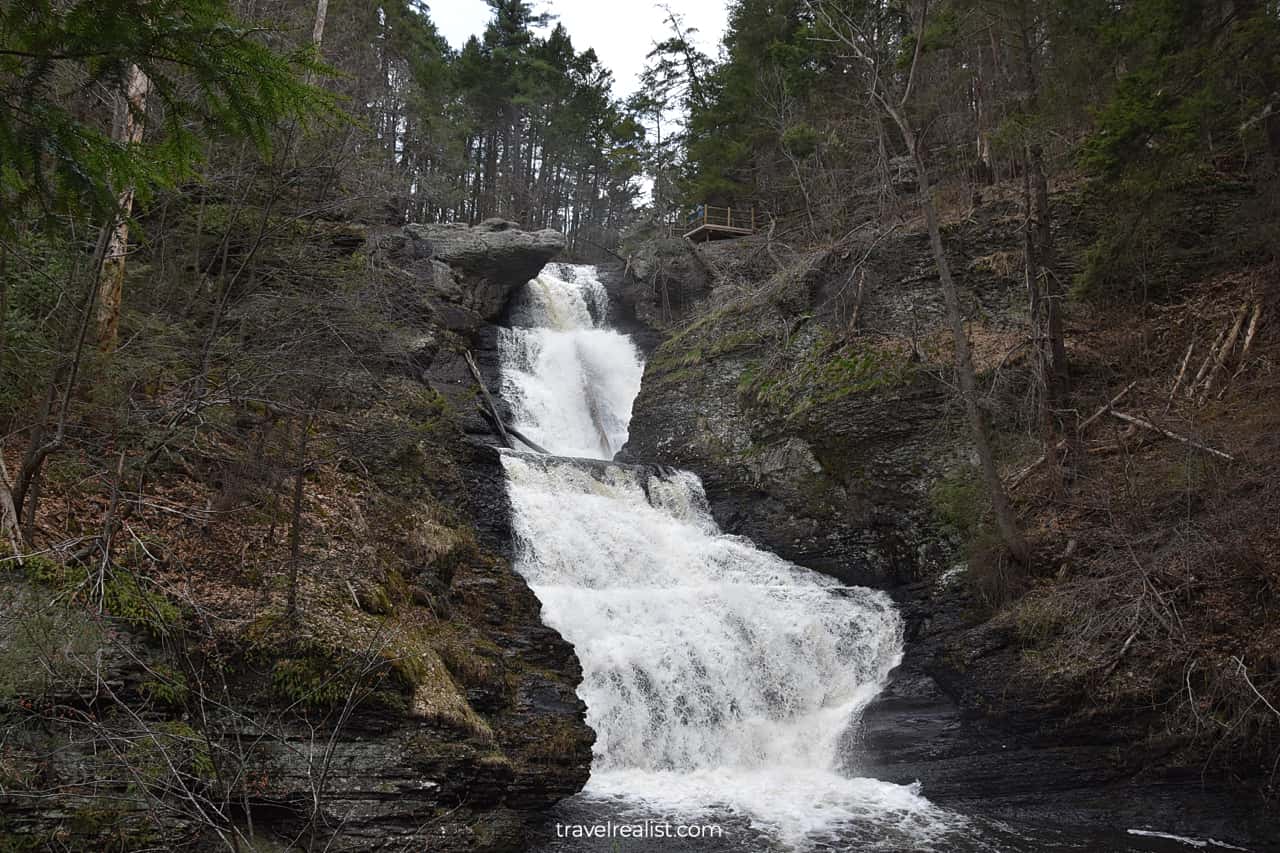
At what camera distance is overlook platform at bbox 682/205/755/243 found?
2952 centimetres

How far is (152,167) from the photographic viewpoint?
128 inches

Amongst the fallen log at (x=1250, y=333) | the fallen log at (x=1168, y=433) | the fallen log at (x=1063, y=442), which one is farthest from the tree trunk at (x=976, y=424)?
the fallen log at (x=1250, y=333)

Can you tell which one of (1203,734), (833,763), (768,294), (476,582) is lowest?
(833,763)

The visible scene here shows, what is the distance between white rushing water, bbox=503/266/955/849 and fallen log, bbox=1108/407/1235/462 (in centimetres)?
509

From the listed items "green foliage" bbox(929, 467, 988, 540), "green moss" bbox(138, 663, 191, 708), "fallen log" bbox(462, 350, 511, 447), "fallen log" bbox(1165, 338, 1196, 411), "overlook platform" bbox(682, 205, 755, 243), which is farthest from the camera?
"overlook platform" bbox(682, 205, 755, 243)

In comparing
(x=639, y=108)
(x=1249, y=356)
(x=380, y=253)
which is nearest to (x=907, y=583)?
(x=1249, y=356)

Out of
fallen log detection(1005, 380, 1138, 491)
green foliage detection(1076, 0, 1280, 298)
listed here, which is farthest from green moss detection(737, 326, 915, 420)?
green foliage detection(1076, 0, 1280, 298)

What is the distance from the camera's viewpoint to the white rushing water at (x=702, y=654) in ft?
31.4

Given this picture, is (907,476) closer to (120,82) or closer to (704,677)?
(704,677)

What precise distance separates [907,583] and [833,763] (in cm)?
441

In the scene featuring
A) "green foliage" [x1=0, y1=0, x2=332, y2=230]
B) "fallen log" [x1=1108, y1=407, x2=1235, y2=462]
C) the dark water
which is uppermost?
"green foliage" [x1=0, y1=0, x2=332, y2=230]

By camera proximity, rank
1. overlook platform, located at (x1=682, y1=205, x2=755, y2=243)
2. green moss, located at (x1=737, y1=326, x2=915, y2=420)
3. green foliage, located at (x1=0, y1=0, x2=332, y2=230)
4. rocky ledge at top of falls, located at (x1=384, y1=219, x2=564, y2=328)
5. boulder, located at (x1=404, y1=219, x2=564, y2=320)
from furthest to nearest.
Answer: overlook platform, located at (x1=682, y1=205, x2=755, y2=243) → boulder, located at (x1=404, y1=219, x2=564, y2=320) → rocky ledge at top of falls, located at (x1=384, y1=219, x2=564, y2=328) → green moss, located at (x1=737, y1=326, x2=915, y2=420) → green foliage, located at (x1=0, y1=0, x2=332, y2=230)

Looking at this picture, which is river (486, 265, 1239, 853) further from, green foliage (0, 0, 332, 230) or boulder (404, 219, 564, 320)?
boulder (404, 219, 564, 320)

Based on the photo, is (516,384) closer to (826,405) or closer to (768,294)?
(768,294)
